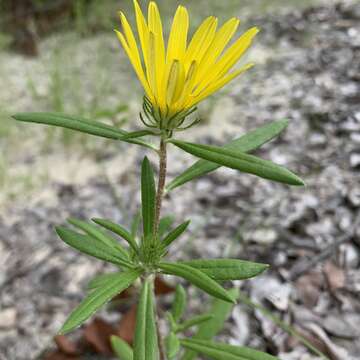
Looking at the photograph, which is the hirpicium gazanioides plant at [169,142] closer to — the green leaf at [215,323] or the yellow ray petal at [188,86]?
the yellow ray petal at [188,86]

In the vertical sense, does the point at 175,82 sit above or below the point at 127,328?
above

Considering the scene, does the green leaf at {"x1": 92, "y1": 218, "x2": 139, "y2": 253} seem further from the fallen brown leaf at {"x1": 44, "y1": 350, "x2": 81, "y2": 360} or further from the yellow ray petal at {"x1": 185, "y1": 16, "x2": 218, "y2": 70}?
the fallen brown leaf at {"x1": 44, "y1": 350, "x2": 81, "y2": 360}

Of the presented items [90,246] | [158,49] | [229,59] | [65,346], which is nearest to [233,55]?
[229,59]

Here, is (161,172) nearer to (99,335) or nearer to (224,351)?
(224,351)

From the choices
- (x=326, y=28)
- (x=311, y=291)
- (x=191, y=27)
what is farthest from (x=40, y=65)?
(x=311, y=291)

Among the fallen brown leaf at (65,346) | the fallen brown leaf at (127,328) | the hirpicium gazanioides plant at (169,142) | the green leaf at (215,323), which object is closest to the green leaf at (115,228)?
the hirpicium gazanioides plant at (169,142)

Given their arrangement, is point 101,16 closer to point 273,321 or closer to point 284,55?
point 284,55
